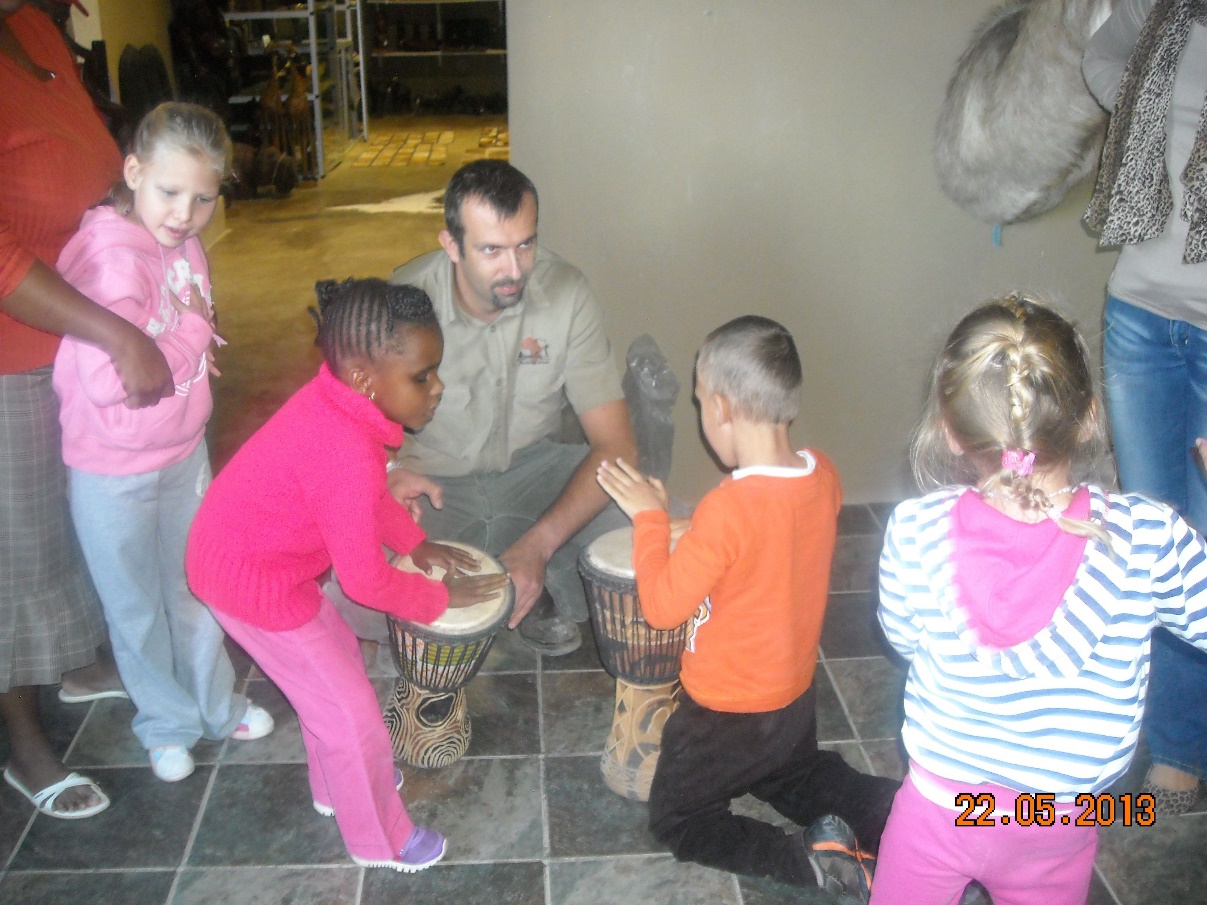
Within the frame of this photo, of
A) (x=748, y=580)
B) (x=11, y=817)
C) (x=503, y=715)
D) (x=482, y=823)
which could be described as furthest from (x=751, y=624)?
(x=11, y=817)

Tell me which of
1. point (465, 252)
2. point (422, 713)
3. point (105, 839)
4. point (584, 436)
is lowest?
point (105, 839)

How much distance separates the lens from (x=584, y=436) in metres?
3.04

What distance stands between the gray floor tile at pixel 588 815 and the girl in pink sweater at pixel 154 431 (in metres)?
0.83

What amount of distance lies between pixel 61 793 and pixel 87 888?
268 millimetres

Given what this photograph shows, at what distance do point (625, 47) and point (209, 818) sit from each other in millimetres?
2255

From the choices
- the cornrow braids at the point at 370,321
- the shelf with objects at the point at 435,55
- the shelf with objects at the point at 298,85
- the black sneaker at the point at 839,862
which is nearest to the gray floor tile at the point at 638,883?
the black sneaker at the point at 839,862

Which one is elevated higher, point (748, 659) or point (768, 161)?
point (768, 161)

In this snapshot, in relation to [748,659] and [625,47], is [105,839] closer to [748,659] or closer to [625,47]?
[748,659]

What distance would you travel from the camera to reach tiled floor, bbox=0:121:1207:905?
2.10 m

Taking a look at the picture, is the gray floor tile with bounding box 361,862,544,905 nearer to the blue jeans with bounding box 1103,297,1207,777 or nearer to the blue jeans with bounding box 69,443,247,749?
the blue jeans with bounding box 69,443,247,749

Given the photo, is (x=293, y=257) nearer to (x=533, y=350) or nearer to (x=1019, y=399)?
(x=533, y=350)

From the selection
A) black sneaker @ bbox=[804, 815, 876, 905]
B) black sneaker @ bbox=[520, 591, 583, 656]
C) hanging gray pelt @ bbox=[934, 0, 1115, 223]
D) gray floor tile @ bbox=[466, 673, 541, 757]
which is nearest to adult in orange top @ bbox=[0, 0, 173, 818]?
gray floor tile @ bbox=[466, 673, 541, 757]

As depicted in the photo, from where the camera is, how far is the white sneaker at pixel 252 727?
2504 mm

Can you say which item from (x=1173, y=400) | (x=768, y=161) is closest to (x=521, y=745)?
(x=1173, y=400)
